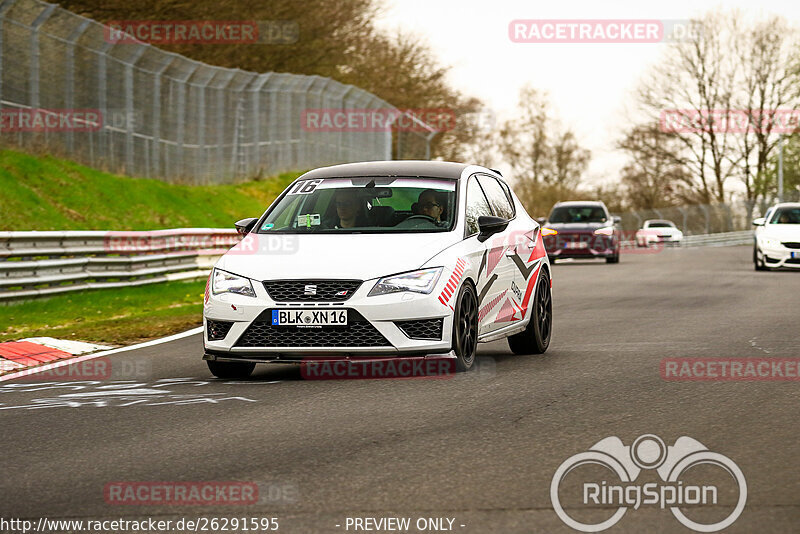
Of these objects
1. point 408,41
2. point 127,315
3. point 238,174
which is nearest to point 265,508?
point 127,315

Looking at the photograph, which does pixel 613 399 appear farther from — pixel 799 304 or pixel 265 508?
pixel 799 304

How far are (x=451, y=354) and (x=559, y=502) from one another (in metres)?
4.21

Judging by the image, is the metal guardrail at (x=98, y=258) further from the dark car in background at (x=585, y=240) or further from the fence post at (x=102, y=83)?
the dark car in background at (x=585, y=240)

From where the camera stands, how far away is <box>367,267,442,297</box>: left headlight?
963 centimetres

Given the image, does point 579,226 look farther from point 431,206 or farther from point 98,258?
point 431,206

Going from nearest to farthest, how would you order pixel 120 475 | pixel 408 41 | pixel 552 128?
pixel 120 475
pixel 408 41
pixel 552 128

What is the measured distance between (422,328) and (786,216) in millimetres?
22369

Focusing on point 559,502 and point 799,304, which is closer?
point 559,502

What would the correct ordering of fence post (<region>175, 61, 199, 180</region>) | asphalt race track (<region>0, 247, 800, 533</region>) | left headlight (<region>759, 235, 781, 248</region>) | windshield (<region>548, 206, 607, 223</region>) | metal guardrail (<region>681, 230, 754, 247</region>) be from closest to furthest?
1. asphalt race track (<region>0, 247, 800, 533</region>)
2. left headlight (<region>759, 235, 781, 248</region>)
3. fence post (<region>175, 61, 199, 180</region>)
4. windshield (<region>548, 206, 607, 223</region>)
5. metal guardrail (<region>681, 230, 754, 247</region>)

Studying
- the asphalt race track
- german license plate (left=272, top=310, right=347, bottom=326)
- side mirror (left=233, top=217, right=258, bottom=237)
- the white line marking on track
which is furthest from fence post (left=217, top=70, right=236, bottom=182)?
german license plate (left=272, top=310, right=347, bottom=326)

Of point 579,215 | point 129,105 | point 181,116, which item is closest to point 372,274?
point 129,105

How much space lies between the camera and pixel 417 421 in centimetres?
792

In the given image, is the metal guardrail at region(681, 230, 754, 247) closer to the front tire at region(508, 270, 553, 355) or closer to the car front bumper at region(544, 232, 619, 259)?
the car front bumper at region(544, 232, 619, 259)

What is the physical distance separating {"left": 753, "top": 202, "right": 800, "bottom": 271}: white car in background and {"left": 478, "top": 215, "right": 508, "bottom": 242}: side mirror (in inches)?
762
